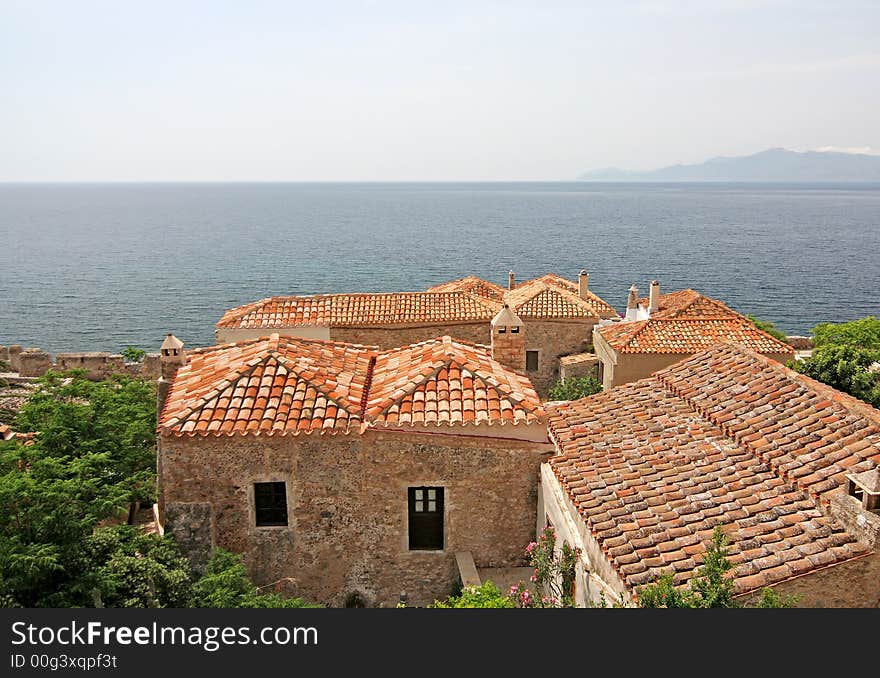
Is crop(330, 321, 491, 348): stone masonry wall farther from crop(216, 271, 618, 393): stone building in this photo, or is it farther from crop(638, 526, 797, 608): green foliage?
crop(638, 526, 797, 608): green foliage

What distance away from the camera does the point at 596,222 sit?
6565 inches

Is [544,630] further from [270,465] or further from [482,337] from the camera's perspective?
[482,337]

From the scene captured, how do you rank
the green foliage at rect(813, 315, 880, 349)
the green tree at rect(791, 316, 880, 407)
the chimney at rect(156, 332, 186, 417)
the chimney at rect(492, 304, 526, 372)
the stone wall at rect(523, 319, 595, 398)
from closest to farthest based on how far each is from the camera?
the chimney at rect(156, 332, 186, 417)
the chimney at rect(492, 304, 526, 372)
the green tree at rect(791, 316, 880, 407)
the green foliage at rect(813, 315, 880, 349)
the stone wall at rect(523, 319, 595, 398)

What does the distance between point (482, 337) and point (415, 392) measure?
1299cm

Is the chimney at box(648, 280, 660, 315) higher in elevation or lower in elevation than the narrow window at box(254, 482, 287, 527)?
higher

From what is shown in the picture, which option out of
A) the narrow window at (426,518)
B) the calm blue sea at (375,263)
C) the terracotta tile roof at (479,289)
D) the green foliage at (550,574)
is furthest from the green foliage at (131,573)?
the calm blue sea at (375,263)

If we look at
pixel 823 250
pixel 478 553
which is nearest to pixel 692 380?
pixel 478 553

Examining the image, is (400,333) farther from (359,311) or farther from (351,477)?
(351,477)

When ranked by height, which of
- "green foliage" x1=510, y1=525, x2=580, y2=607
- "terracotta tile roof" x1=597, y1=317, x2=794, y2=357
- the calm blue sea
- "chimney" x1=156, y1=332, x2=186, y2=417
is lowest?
the calm blue sea

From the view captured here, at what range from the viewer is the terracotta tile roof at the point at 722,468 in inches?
337

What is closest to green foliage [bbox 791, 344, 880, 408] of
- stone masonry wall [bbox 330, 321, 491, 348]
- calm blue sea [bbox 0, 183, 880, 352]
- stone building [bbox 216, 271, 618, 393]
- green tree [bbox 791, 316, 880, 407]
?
green tree [bbox 791, 316, 880, 407]

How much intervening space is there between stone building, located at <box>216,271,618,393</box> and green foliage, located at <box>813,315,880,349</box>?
28.4 ft

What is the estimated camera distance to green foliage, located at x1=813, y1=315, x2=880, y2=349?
24969mm

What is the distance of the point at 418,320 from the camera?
24891 millimetres
